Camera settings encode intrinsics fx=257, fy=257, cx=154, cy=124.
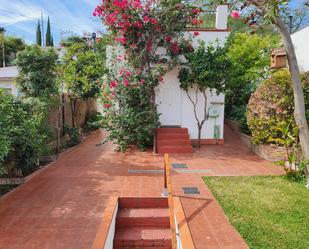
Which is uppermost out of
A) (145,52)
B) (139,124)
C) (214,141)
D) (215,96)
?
(145,52)

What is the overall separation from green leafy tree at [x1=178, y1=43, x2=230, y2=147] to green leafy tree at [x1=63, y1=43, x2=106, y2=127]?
3.75m

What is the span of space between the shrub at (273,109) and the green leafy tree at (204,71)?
1536mm

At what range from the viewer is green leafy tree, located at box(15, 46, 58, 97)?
26.2 ft

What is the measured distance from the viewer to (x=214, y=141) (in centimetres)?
1037

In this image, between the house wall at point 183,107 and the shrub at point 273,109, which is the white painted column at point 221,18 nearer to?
the house wall at point 183,107

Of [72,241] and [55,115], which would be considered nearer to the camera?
[72,241]

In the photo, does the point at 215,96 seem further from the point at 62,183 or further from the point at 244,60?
the point at 62,183

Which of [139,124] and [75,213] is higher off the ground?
[139,124]

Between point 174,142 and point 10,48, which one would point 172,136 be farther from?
point 10,48

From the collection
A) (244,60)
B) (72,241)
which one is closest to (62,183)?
(72,241)

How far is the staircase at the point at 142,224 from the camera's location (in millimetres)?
4359

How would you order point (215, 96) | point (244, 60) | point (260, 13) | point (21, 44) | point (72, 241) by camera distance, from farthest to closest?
point (21, 44), point (244, 60), point (215, 96), point (260, 13), point (72, 241)

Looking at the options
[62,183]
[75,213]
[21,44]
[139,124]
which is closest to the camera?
[75,213]

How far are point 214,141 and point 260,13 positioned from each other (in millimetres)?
5762
